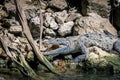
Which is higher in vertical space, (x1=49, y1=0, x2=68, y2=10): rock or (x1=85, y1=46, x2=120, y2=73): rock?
(x1=49, y1=0, x2=68, y2=10): rock

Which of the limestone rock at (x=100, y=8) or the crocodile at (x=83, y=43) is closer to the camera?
the crocodile at (x=83, y=43)

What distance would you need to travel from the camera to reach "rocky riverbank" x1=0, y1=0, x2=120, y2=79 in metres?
9.04

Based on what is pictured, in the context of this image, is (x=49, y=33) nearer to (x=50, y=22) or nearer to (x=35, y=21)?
(x=50, y=22)

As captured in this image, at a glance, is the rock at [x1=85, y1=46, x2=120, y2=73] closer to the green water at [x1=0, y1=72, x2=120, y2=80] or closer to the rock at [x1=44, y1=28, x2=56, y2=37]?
the green water at [x1=0, y1=72, x2=120, y2=80]

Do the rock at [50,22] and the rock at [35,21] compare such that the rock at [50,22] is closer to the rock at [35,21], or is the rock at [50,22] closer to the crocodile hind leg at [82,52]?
the rock at [35,21]

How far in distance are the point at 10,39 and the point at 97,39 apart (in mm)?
3077

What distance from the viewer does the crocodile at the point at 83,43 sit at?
9.62 metres

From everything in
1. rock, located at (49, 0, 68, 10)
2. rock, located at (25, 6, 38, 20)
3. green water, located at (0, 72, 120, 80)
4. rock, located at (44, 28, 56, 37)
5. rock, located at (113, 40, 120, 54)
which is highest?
rock, located at (49, 0, 68, 10)

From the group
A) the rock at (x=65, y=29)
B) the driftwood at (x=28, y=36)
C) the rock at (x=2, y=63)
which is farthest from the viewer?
the rock at (x=65, y=29)

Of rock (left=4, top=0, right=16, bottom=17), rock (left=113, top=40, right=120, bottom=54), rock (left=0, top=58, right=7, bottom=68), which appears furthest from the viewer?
rock (left=4, top=0, right=16, bottom=17)

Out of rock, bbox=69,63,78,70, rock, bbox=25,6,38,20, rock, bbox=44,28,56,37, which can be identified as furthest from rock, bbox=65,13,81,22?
rock, bbox=69,63,78,70

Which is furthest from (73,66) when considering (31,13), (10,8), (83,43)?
(10,8)

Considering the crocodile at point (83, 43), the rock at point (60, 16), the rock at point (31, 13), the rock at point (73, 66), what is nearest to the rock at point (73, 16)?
the rock at point (60, 16)

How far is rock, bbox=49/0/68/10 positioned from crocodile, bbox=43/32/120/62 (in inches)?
101
